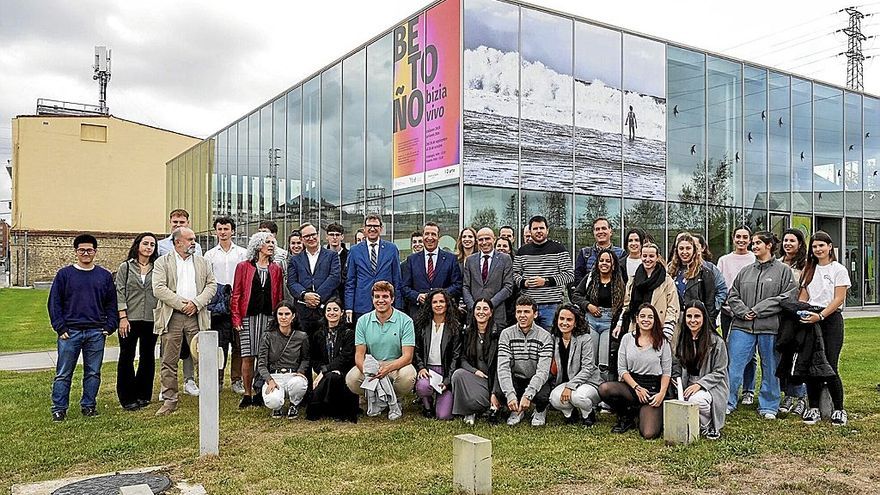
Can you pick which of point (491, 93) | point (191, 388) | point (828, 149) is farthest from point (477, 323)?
point (828, 149)

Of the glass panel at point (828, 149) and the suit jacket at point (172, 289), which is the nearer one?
the suit jacket at point (172, 289)

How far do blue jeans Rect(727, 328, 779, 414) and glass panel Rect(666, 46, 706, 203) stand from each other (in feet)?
34.1

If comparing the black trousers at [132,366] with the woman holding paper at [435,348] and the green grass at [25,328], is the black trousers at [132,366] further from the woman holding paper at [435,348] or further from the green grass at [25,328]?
the green grass at [25,328]

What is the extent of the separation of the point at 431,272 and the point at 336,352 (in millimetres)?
1339

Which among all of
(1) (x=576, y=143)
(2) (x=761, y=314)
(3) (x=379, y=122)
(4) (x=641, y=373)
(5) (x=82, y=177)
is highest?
(5) (x=82, y=177)

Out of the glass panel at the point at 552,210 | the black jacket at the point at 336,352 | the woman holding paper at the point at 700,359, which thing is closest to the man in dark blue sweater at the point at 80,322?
the black jacket at the point at 336,352

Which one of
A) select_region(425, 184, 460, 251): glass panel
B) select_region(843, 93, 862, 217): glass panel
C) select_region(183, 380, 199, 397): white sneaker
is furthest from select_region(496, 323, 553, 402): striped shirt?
select_region(843, 93, 862, 217): glass panel

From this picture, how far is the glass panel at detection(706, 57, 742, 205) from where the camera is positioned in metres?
17.9

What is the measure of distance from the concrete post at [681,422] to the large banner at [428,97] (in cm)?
824

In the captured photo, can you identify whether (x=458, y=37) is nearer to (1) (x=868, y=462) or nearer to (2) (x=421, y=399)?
(2) (x=421, y=399)

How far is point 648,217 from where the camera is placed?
16.5 meters

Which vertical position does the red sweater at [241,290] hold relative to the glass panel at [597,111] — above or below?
below

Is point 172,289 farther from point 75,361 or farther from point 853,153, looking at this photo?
point 853,153

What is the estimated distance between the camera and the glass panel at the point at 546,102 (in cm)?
1430
